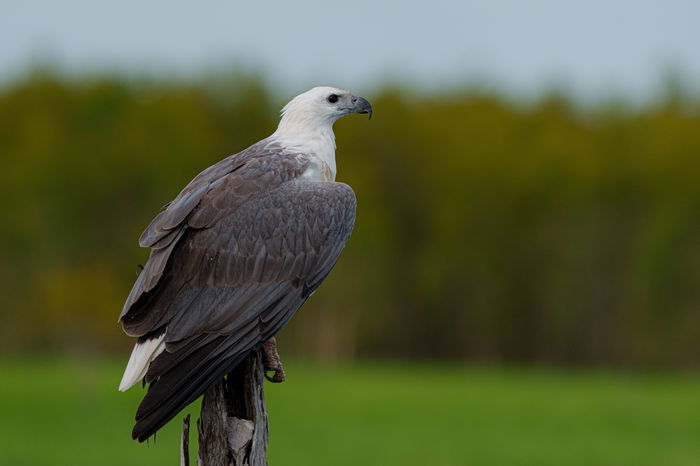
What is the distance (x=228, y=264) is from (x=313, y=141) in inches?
59.6

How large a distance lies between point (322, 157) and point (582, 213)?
134 feet

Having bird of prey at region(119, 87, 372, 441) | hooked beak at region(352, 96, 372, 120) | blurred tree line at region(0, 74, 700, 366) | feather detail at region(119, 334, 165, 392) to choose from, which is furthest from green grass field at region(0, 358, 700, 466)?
feather detail at region(119, 334, 165, 392)

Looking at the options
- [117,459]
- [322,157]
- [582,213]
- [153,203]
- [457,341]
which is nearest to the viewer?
[322,157]

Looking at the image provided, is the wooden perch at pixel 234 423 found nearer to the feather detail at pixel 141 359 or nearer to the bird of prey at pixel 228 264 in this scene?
the bird of prey at pixel 228 264

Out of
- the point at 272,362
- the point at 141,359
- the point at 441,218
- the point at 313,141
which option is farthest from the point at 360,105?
the point at 441,218

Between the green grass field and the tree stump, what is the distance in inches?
549

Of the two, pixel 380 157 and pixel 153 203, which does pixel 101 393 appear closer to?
pixel 153 203

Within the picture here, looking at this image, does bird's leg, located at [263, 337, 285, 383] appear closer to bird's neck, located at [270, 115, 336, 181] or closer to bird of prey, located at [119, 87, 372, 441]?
bird of prey, located at [119, 87, 372, 441]

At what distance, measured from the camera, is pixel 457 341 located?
50.3 m

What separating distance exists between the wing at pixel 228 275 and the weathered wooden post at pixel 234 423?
21 centimetres

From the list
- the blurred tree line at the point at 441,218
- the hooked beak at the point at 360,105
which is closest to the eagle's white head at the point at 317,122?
the hooked beak at the point at 360,105

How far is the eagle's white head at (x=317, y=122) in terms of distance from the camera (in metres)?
7.89

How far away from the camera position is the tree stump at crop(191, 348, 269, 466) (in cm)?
609

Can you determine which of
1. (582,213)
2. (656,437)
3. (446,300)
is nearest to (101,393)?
(656,437)
